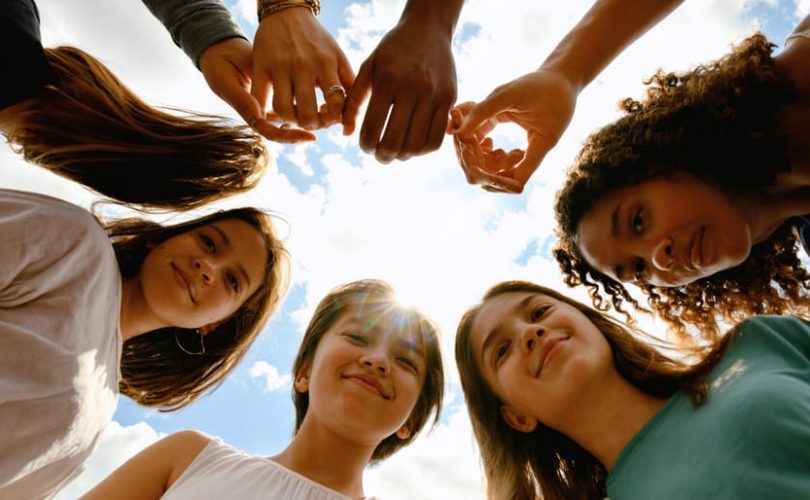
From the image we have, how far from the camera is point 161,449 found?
2.83m

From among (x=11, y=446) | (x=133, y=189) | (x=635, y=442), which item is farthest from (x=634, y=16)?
(x=11, y=446)

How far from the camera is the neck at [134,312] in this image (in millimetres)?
2996

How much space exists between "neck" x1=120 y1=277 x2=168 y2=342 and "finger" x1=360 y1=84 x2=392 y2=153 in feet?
6.00

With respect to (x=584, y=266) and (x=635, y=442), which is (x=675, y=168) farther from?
(x=635, y=442)

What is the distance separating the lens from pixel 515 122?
101 inches

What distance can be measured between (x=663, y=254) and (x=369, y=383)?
1.63 metres

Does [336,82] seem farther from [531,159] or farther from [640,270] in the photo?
[640,270]

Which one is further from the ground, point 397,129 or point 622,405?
point 397,129

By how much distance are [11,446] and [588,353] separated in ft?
7.90

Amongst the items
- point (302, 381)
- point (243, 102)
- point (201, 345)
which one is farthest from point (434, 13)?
point (201, 345)

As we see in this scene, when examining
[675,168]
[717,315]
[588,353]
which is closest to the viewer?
[588,353]

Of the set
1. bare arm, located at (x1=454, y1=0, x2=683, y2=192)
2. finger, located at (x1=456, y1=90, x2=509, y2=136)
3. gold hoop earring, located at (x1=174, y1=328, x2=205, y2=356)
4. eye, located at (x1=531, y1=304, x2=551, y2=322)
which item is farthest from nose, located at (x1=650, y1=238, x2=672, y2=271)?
gold hoop earring, located at (x1=174, y1=328, x2=205, y2=356)

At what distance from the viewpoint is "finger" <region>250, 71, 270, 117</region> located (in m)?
1.96

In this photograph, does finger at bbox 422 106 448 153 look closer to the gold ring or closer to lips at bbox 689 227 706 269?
the gold ring
